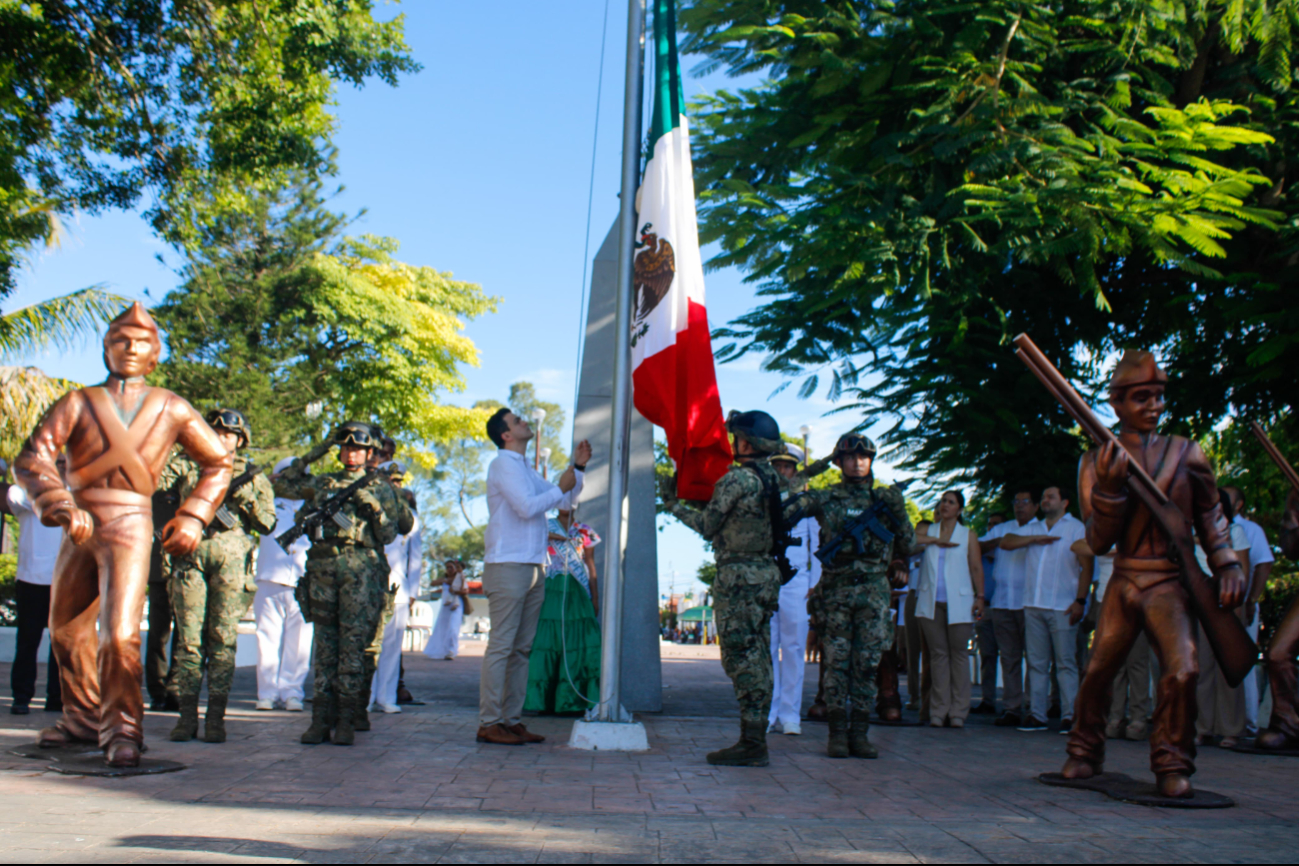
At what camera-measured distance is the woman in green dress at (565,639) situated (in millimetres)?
9203

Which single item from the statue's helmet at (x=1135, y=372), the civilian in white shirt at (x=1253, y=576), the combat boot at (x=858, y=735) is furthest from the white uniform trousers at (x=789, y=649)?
the civilian in white shirt at (x=1253, y=576)

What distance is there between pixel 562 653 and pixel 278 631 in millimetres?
2547

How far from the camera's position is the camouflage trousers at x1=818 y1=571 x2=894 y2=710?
7.09 m

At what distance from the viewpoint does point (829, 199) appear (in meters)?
9.13

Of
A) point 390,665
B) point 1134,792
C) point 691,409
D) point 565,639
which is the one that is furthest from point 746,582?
point 390,665

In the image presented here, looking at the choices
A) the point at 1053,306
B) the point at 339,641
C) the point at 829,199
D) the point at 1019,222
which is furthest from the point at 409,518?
the point at 1053,306

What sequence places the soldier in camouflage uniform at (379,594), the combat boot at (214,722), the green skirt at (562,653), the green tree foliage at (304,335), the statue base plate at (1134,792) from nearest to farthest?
the statue base plate at (1134,792) → the combat boot at (214,722) → the soldier in camouflage uniform at (379,594) → the green skirt at (562,653) → the green tree foliage at (304,335)

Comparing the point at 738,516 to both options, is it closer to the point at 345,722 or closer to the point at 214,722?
the point at 345,722

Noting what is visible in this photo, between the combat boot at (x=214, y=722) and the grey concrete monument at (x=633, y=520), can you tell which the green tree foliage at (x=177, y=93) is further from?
the combat boot at (x=214, y=722)

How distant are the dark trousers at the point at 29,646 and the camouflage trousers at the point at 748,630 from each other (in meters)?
5.07

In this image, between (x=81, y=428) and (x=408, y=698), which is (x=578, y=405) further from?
(x=81, y=428)

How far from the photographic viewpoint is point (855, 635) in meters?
7.19

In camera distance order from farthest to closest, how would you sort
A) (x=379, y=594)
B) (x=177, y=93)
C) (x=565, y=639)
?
(x=177, y=93)
(x=565, y=639)
(x=379, y=594)

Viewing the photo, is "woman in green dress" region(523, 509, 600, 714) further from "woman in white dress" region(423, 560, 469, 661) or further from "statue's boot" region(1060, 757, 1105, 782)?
"woman in white dress" region(423, 560, 469, 661)
